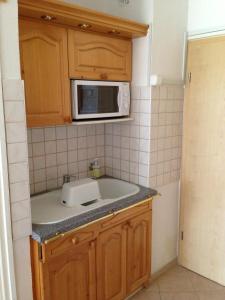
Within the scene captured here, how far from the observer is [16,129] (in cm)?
136

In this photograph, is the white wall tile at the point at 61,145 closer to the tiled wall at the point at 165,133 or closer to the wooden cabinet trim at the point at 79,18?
the tiled wall at the point at 165,133

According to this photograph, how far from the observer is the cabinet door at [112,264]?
1.81 metres

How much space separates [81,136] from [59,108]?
0.57 m

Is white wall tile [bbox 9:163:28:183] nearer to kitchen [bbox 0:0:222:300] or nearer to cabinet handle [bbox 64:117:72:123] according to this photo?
kitchen [bbox 0:0:222:300]

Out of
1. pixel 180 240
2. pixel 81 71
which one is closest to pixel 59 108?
pixel 81 71

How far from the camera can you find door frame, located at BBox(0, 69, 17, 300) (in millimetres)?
1320

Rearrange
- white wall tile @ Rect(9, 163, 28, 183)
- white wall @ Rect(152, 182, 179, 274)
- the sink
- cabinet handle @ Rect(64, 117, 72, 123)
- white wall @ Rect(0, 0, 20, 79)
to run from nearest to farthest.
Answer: white wall @ Rect(0, 0, 20, 79) → white wall tile @ Rect(9, 163, 28, 183) → the sink → cabinet handle @ Rect(64, 117, 72, 123) → white wall @ Rect(152, 182, 179, 274)

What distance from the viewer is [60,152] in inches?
83.9

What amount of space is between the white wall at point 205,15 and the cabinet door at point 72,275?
5.97ft

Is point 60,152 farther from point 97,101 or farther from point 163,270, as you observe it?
point 163,270

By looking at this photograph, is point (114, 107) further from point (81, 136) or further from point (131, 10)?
point (131, 10)

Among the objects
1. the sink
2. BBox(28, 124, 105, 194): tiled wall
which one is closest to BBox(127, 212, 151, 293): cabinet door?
the sink

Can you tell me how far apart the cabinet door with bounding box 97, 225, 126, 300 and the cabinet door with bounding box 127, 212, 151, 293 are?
0.23ft

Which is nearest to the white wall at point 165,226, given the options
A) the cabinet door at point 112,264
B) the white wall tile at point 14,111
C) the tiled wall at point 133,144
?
the tiled wall at point 133,144
